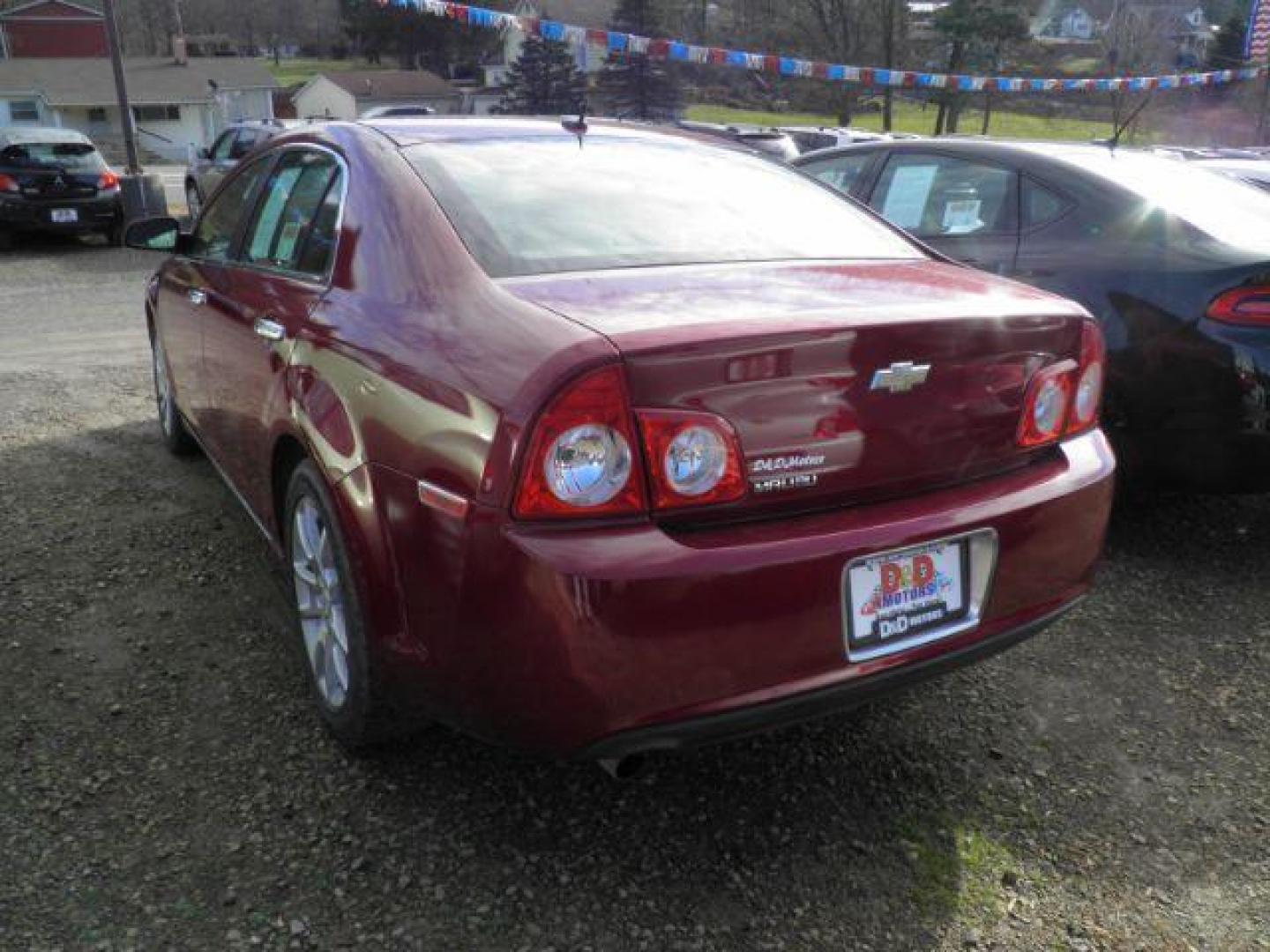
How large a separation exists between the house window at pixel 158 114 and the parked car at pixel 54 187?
4526cm

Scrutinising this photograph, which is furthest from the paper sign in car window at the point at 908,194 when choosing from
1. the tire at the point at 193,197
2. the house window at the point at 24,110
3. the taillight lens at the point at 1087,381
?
the house window at the point at 24,110

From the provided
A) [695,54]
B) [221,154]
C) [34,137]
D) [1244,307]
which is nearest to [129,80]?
[221,154]

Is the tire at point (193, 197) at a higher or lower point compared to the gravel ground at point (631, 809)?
higher

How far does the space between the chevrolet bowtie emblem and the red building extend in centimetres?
6969

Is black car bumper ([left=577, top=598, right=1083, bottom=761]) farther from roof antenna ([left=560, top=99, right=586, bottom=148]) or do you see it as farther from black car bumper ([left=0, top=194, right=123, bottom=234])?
black car bumper ([left=0, top=194, right=123, bottom=234])

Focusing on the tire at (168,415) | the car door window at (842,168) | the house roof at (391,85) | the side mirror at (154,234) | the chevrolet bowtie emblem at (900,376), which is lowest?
the tire at (168,415)

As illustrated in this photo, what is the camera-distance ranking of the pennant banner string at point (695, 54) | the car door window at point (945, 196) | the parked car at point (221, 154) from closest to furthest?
the car door window at point (945, 196) → the parked car at point (221, 154) → the pennant banner string at point (695, 54)

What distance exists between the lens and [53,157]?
1288 centimetres

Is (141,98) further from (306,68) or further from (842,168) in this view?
(842,168)

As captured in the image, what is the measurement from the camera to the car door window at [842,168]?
5.44 metres

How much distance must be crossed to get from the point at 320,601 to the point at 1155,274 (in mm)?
2989

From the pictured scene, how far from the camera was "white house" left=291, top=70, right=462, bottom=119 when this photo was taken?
57469 millimetres

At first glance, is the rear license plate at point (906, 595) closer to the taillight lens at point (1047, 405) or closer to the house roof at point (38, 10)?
the taillight lens at point (1047, 405)

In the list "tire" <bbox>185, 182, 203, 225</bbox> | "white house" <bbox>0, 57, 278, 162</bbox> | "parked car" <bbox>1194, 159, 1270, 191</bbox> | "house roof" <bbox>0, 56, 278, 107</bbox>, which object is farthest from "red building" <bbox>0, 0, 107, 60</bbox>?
"parked car" <bbox>1194, 159, 1270, 191</bbox>
